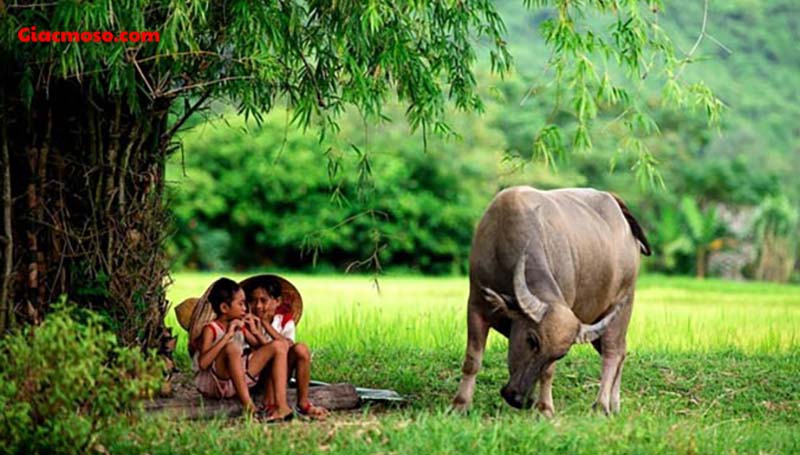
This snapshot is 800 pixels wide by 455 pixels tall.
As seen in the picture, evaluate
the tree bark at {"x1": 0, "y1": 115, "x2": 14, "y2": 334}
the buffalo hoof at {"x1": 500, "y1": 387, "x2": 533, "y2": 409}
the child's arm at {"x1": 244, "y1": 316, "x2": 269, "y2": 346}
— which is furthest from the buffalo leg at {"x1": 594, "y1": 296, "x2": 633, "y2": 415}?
the tree bark at {"x1": 0, "y1": 115, "x2": 14, "y2": 334}

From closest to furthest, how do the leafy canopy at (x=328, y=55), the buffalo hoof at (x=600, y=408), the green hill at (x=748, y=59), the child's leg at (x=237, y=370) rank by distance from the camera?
Answer: the leafy canopy at (x=328, y=55)
the child's leg at (x=237, y=370)
the buffalo hoof at (x=600, y=408)
the green hill at (x=748, y=59)

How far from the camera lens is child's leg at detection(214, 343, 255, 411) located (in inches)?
279

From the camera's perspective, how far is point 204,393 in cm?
734

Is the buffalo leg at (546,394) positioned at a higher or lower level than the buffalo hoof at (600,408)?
higher

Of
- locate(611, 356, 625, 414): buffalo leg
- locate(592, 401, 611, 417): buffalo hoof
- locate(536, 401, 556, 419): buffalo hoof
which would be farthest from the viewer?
locate(611, 356, 625, 414): buffalo leg

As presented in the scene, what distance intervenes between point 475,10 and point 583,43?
1.00 meters

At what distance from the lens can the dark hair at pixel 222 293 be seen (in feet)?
23.8

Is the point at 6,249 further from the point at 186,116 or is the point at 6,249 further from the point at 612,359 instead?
the point at 612,359

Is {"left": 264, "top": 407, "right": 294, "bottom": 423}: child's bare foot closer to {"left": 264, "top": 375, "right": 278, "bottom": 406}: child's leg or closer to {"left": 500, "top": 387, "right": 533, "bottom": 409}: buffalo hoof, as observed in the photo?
{"left": 264, "top": 375, "right": 278, "bottom": 406}: child's leg

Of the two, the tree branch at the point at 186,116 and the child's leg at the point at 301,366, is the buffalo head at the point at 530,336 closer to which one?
the child's leg at the point at 301,366

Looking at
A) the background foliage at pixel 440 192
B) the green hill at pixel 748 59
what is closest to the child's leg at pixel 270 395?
the background foliage at pixel 440 192

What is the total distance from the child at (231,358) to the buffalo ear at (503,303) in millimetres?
1152

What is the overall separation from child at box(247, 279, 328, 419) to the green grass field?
0.27m

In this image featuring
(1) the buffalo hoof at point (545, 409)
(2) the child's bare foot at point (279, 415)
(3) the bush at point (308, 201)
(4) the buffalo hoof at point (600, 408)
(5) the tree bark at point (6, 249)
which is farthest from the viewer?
(3) the bush at point (308, 201)
